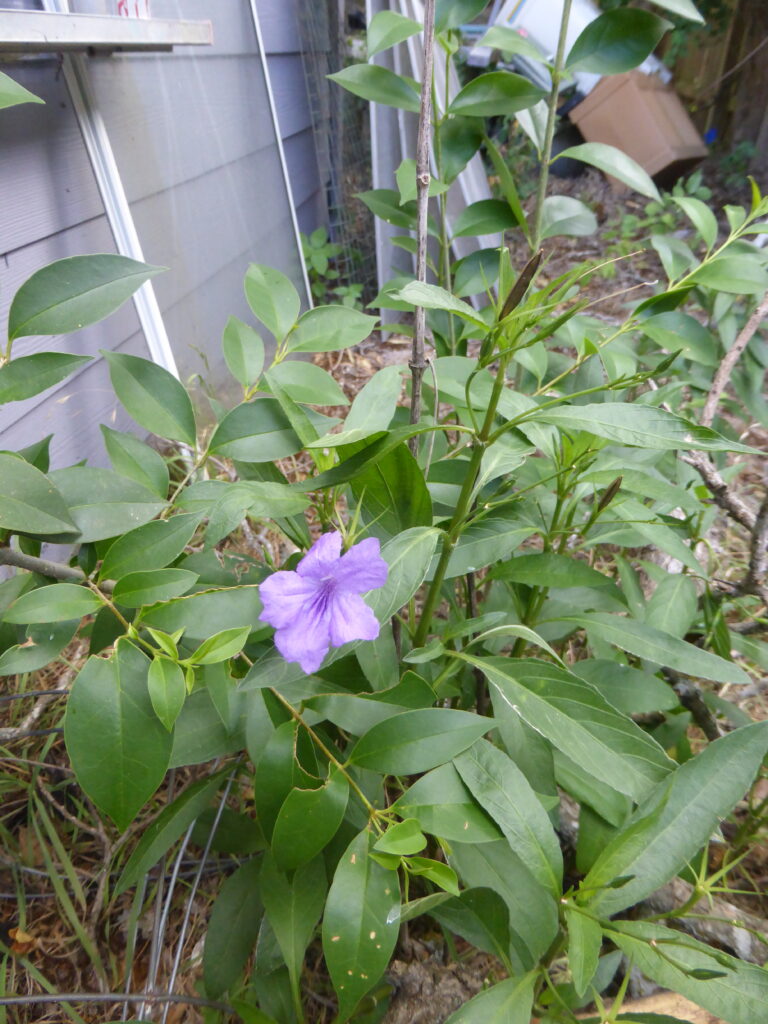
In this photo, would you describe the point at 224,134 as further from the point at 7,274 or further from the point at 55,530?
the point at 55,530

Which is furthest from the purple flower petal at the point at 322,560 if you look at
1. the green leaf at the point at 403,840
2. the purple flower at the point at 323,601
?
the green leaf at the point at 403,840

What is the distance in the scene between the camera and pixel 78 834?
3.55 ft

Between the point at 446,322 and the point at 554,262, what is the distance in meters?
2.24

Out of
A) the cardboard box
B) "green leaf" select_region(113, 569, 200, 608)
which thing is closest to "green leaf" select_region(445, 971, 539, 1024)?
"green leaf" select_region(113, 569, 200, 608)

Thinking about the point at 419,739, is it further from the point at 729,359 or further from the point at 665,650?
the point at 729,359

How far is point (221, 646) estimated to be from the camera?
55 cm

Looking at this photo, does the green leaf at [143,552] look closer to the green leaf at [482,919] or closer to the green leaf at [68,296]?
the green leaf at [68,296]

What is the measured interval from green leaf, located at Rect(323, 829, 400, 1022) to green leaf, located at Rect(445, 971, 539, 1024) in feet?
0.31

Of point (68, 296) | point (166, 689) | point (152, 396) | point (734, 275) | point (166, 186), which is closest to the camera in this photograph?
point (166, 689)

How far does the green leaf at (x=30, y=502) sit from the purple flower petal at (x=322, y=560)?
194mm

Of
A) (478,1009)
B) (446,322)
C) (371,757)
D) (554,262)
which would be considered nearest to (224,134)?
(446,322)

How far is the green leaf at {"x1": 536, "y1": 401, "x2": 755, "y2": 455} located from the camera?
1.67 ft

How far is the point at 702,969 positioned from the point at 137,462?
0.71 meters

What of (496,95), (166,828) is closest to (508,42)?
(496,95)
